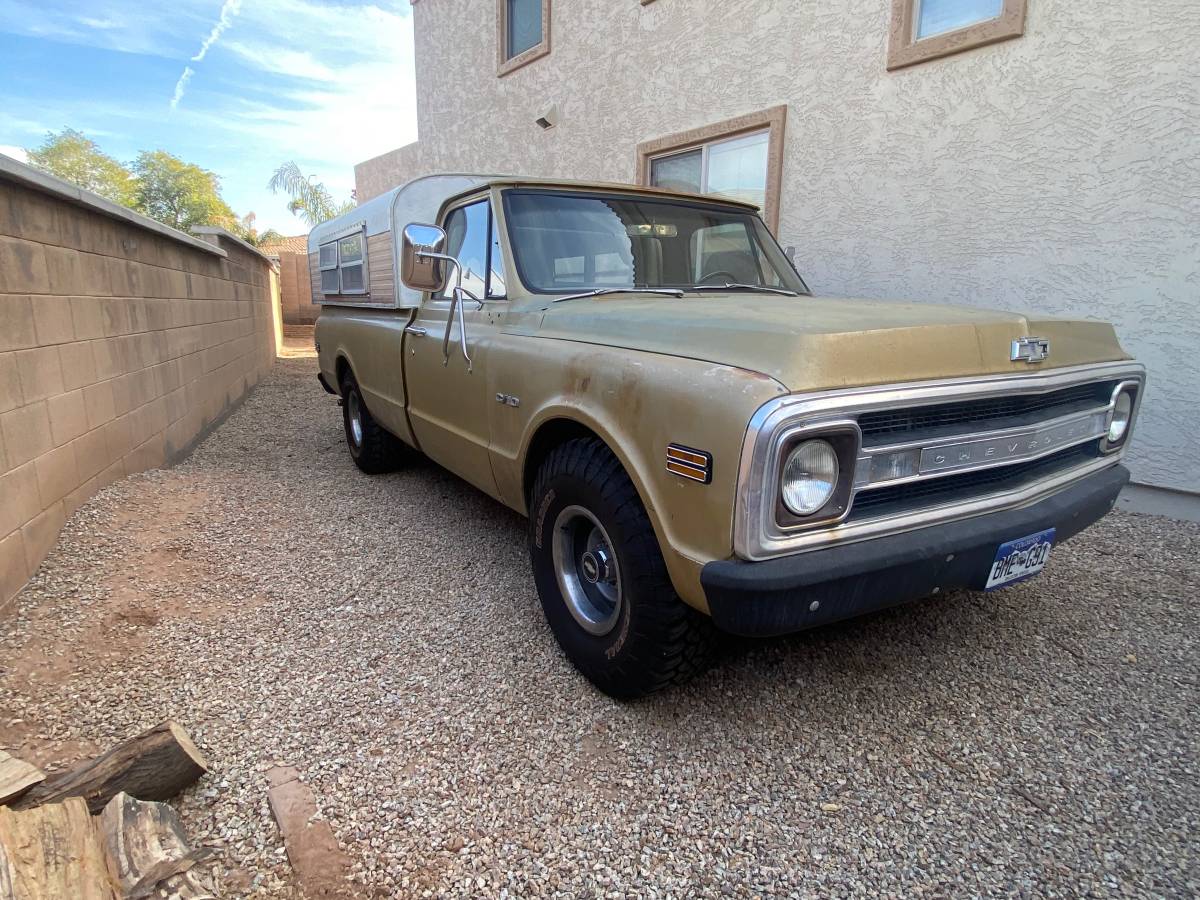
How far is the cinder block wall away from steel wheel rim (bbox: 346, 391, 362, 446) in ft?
4.30

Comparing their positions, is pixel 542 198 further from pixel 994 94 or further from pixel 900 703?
pixel 994 94

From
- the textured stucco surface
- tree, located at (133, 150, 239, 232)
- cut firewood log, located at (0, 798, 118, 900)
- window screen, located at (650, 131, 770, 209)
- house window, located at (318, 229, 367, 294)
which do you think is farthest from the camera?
tree, located at (133, 150, 239, 232)

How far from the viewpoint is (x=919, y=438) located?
1.88 m

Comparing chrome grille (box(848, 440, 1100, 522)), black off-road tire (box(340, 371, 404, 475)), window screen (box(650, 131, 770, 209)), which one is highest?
window screen (box(650, 131, 770, 209))

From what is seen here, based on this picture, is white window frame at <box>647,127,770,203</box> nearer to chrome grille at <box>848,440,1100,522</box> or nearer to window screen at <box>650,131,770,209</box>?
window screen at <box>650,131,770,209</box>

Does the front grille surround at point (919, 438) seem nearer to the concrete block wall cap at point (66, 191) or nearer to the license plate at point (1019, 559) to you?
the license plate at point (1019, 559)

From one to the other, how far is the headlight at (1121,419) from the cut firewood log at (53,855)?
3449 millimetres

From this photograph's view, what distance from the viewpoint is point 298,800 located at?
→ 1.91 meters

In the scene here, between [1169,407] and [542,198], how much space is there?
12.6ft

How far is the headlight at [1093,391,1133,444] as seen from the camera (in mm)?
2602

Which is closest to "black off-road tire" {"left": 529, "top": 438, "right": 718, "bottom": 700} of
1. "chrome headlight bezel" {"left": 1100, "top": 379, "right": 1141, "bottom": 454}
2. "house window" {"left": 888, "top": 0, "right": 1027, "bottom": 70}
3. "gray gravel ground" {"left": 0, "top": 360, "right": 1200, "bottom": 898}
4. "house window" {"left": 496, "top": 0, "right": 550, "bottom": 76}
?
"gray gravel ground" {"left": 0, "top": 360, "right": 1200, "bottom": 898}

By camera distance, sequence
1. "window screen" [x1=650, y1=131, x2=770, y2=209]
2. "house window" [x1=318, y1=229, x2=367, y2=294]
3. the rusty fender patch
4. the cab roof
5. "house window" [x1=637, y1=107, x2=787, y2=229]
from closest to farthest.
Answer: the rusty fender patch → the cab roof → "house window" [x1=637, y1=107, x2=787, y2=229] → "window screen" [x1=650, y1=131, x2=770, y2=209] → "house window" [x1=318, y1=229, x2=367, y2=294]

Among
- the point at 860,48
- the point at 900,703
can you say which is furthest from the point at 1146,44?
the point at 900,703

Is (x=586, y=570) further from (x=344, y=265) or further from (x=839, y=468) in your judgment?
(x=344, y=265)
